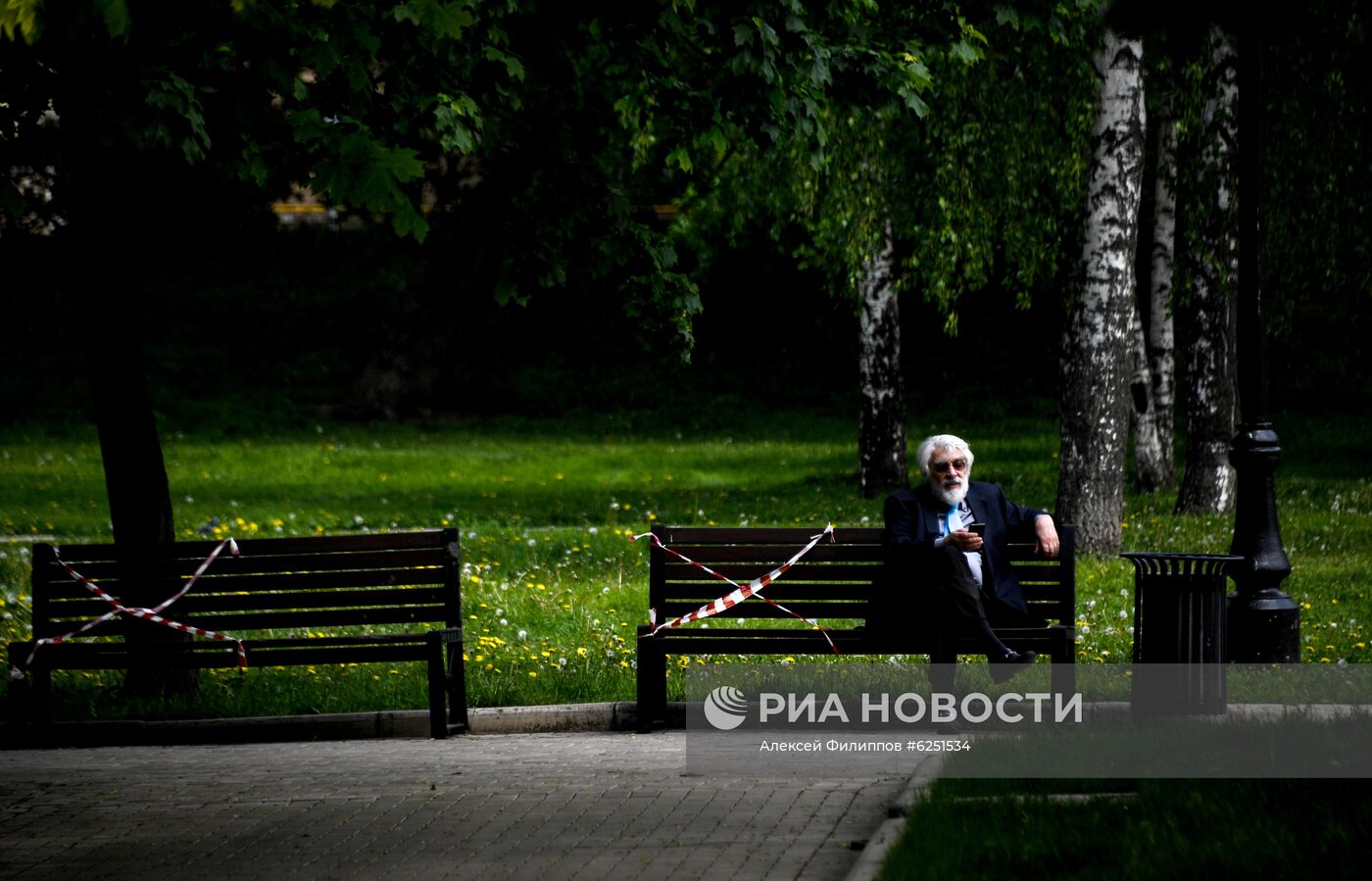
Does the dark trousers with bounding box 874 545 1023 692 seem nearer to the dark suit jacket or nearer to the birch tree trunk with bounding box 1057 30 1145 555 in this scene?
the dark suit jacket

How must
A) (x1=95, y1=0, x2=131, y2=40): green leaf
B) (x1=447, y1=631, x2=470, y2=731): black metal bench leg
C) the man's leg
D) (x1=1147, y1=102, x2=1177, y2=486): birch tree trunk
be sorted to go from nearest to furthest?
(x1=95, y1=0, x2=131, y2=40): green leaf < the man's leg < (x1=447, y1=631, x2=470, y2=731): black metal bench leg < (x1=1147, y1=102, x2=1177, y2=486): birch tree trunk

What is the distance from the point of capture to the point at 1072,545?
25.7 ft

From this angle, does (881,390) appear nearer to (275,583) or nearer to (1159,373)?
(1159,373)

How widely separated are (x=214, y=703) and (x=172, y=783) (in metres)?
1.76

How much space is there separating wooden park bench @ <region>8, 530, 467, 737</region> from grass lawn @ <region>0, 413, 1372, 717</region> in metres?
0.46

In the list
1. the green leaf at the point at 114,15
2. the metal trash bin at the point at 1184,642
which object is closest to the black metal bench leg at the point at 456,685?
the metal trash bin at the point at 1184,642

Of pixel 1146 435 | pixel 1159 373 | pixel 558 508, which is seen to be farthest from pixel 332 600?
pixel 1159 373

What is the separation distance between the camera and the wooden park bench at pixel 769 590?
26.4ft

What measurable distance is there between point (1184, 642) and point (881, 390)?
41.2 feet

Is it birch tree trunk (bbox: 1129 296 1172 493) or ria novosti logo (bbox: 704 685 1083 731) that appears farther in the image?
birch tree trunk (bbox: 1129 296 1172 493)

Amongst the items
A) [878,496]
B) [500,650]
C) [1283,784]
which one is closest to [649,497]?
[878,496]

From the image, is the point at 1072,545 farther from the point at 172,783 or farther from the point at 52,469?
the point at 52,469

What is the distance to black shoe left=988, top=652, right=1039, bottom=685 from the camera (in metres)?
7.70

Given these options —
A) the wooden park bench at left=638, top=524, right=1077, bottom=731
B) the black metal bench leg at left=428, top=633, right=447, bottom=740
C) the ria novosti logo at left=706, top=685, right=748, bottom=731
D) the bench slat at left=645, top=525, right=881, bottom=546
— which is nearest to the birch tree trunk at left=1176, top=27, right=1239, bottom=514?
the wooden park bench at left=638, top=524, right=1077, bottom=731
